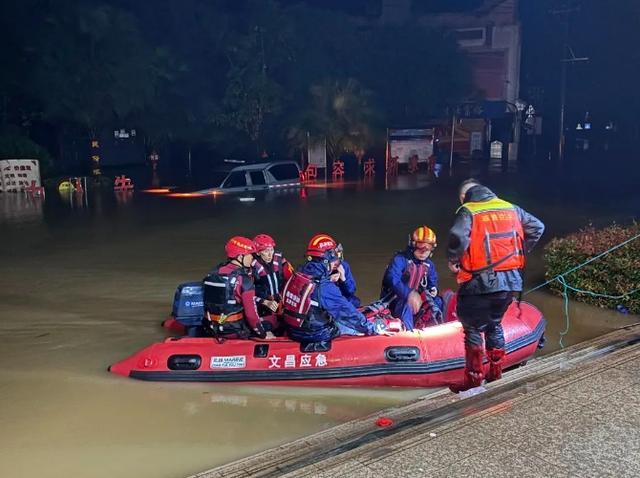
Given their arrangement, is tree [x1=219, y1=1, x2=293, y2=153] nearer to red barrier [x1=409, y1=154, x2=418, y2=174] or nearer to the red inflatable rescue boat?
red barrier [x1=409, y1=154, x2=418, y2=174]

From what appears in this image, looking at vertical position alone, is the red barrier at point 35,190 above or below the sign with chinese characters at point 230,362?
above

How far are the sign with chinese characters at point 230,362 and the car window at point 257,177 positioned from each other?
1615 cm

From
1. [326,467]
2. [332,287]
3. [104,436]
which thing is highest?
[332,287]

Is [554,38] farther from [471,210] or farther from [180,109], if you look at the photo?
[471,210]

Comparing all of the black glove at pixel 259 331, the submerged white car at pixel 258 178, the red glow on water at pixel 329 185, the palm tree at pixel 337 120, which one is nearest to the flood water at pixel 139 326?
the black glove at pixel 259 331

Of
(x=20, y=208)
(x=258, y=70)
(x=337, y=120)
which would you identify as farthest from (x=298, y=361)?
(x=258, y=70)

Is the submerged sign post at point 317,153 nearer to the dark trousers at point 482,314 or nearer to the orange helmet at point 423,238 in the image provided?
the orange helmet at point 423,238

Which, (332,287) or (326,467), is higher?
(332,287)

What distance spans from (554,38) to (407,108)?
527 inches

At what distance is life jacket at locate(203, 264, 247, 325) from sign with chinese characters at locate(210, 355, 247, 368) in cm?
38

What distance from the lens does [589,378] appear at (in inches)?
226

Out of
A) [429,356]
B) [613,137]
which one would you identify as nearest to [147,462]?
[429,356]

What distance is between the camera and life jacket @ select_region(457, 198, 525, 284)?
18.0 feet

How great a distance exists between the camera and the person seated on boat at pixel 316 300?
645cm
